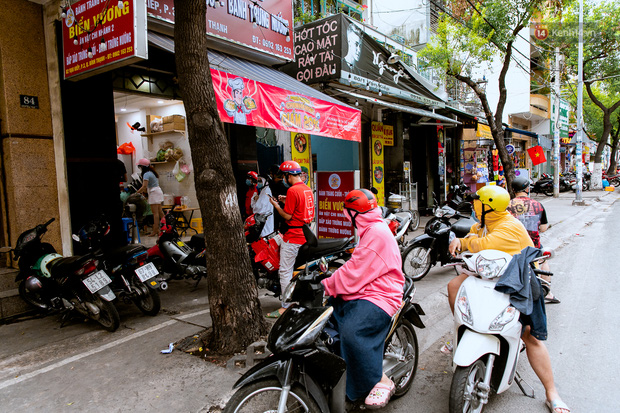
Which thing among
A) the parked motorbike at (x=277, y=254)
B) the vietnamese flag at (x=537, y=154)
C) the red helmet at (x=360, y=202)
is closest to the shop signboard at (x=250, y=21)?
the parked motorbike at (x=277, y=254)

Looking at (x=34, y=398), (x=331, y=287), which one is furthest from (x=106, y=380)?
(x=331, y=287)

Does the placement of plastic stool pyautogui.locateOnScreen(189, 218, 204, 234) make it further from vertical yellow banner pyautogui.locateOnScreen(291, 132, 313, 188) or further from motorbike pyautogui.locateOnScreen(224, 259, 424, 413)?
motorbike pyautogui.locateOnScreen(224, 259, 424, 413)

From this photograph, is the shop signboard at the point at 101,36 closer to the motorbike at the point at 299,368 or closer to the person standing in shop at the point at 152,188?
the motorbike at the point at 299,368

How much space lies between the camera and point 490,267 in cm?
278

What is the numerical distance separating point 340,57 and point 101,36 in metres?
4.73

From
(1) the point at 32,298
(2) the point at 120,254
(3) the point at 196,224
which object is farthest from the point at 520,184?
(3) the point at 196,224

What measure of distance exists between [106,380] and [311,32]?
761 centimetres

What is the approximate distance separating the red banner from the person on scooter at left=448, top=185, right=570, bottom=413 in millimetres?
3032

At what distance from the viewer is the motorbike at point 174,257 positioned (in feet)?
19.3

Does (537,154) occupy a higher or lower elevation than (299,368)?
higher

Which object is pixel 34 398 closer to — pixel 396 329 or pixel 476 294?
pixel 396 329

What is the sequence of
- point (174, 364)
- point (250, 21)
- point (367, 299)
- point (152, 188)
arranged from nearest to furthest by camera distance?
point (367, 299)
point (174, 364)
point (250, 21)
point (152, 188)

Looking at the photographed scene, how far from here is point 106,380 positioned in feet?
11.1

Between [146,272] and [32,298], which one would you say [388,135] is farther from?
[32,298]
